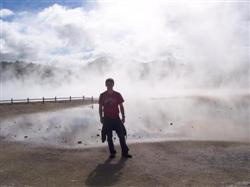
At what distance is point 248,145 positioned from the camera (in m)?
10.8

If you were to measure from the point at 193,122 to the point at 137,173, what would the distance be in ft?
31.6

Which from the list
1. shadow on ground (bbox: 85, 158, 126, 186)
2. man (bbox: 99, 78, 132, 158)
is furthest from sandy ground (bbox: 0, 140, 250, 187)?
man (bbox: 99, 78, 132, 158)

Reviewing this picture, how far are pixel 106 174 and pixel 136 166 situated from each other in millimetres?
842

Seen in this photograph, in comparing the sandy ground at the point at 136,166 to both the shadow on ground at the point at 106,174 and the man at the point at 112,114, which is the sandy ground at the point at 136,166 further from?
the man at the point at 112,114

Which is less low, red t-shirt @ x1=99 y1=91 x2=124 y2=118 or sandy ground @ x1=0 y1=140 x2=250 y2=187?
red t-shirt @ x1=99 y1=91 x2=124 y2=118

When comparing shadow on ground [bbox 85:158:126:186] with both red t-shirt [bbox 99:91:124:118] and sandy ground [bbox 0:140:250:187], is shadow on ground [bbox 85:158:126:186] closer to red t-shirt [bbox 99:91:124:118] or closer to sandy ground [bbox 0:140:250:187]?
sandy ground [bbox 0:140:250:187]

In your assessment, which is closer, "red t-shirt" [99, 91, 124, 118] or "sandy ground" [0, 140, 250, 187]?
"sandy ground" [0, 140, 250, 187]

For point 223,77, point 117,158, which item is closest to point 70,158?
point 117,158

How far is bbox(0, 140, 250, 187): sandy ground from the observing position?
24.0ft

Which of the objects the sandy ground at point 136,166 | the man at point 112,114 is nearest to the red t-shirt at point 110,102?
the man at point 112,114

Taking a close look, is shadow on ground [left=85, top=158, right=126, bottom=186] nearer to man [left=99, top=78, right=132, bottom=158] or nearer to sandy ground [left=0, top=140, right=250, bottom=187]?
sandy ground [left=0, top=140, right=250, bottom=187]

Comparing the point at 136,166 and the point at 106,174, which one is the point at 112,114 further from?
the point at 106,174

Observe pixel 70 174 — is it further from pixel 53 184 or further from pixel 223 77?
pixel 223 77

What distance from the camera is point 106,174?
7.80 metres
